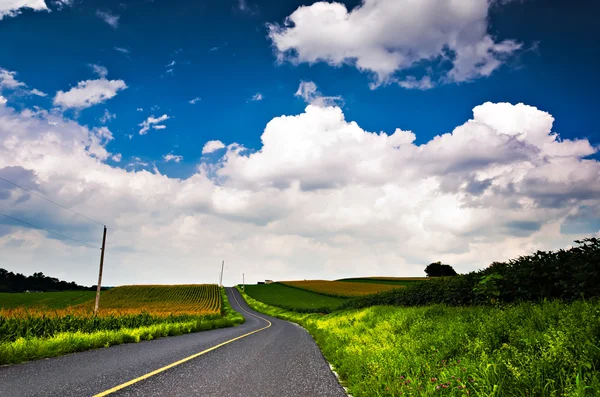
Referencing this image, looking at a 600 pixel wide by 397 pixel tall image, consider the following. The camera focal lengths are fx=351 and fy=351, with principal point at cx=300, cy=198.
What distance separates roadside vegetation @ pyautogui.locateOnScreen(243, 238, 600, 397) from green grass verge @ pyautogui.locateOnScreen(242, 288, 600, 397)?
0.6 inches

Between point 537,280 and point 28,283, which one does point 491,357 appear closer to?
point 537,280

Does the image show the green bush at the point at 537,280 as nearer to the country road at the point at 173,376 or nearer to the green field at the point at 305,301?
the country road at the point at 173,376

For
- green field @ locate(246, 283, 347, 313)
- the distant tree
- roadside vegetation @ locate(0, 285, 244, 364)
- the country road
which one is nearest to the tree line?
green field @ locate(246, 283, 347, 313)

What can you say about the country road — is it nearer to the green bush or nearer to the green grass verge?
the green grass verge

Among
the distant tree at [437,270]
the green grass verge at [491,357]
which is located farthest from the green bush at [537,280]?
the distant tree at [437,270]

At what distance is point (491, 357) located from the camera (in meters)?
5.64

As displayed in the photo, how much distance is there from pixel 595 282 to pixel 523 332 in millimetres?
2492

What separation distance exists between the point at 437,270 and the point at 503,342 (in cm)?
9969

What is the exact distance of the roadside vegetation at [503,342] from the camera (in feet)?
14.9

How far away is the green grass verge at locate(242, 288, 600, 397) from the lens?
446 cm

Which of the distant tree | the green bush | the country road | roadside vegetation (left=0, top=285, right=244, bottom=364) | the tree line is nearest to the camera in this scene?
the country road

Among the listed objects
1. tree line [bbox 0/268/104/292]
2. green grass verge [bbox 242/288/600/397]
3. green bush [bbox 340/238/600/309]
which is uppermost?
green bush [bbox 340/238/600/309]

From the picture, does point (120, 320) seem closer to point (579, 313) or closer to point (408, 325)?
point (408, 325)

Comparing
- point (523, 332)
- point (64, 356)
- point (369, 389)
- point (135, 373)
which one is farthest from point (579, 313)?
point (64, 356)
